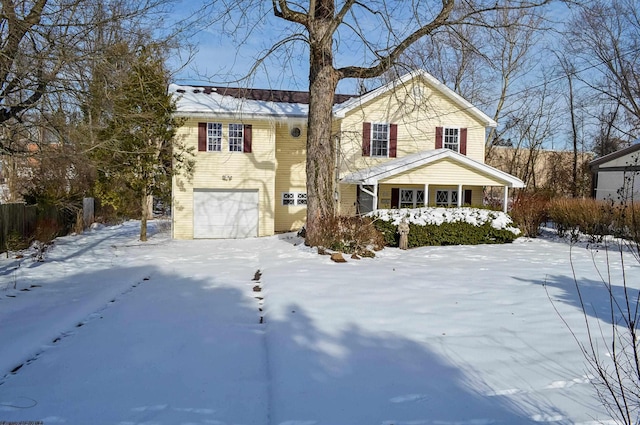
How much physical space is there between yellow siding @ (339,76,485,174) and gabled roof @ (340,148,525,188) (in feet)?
2.88

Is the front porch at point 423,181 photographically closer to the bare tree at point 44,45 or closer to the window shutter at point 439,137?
the window shutter at point 439,137

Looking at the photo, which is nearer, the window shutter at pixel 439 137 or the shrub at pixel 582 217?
the shrub at pixel 582 217

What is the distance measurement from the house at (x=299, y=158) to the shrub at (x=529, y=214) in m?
1.44

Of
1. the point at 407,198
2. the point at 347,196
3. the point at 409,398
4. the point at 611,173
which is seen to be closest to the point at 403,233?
the point at 347,196

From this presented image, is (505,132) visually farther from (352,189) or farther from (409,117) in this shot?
(352,189)

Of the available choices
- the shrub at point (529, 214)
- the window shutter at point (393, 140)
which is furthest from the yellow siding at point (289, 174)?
the shrub at point (529, 214)

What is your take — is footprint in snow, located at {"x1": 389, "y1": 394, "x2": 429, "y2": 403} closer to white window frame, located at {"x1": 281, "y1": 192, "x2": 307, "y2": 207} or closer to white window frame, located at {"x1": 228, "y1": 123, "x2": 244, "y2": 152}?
white window frame, located at {"x1": 228, "y1": 123, "x2": 244, "y2": 152}

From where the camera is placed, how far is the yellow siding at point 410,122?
17172 mm

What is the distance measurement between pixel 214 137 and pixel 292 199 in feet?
13.3

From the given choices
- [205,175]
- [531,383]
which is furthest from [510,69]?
[531,383]

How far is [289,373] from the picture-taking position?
12.6ft

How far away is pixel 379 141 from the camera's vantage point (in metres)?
17.5

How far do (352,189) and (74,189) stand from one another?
12346 mm

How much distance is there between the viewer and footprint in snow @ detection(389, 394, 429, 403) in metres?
3.35
